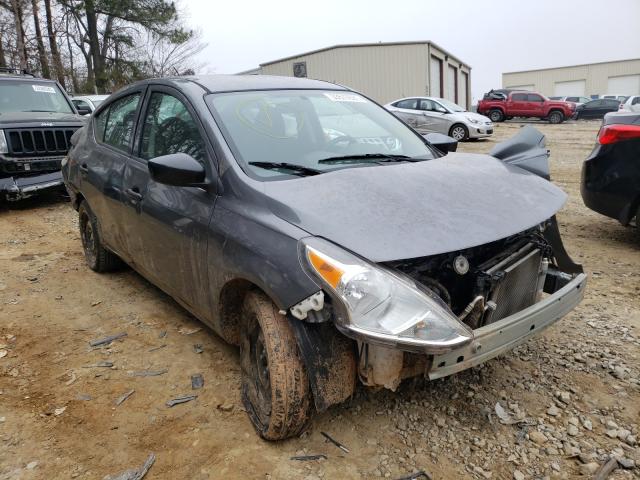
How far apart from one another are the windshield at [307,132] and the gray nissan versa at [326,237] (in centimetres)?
1

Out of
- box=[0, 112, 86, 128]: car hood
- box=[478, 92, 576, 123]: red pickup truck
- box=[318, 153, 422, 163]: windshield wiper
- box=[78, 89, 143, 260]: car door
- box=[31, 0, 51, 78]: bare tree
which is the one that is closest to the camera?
box=[318, 153, 422, 163]: windshield wiper

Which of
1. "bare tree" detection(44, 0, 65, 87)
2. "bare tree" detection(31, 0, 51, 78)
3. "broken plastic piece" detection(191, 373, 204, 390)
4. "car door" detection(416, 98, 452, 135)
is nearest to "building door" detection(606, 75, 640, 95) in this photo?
"car door" detection(416, 98, 452, 135)

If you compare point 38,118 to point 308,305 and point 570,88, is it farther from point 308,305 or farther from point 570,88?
point 570,88

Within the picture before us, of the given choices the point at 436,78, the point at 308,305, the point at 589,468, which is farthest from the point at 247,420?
the point at 436,78

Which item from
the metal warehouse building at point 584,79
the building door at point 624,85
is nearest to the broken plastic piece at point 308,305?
the metal warehouse building at point 584,79

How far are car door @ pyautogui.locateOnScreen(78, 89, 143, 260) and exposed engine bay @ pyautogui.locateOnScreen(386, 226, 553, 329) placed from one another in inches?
88.6

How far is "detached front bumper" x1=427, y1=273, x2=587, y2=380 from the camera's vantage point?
1985 millimetres

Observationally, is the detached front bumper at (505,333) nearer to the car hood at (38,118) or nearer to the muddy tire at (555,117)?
the car hood at (38,118)

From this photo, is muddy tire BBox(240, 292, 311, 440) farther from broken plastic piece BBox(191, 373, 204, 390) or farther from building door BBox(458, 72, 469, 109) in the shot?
building door BBox(458, 72, 469, 109)

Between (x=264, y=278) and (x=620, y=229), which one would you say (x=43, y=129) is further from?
(x=620, y=229)

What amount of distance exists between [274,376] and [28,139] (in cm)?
669

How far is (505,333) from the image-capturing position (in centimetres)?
213

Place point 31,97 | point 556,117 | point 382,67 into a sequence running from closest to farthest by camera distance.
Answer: point 31,97, point 556,117, point 382,67

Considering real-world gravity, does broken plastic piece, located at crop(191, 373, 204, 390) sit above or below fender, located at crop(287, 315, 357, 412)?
below
